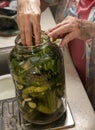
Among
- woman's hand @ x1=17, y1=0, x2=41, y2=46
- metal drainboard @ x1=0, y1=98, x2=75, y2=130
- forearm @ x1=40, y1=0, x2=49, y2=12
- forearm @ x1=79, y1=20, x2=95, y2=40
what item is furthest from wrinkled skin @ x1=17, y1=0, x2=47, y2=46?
forearm @ x1=40, y1=0, x2=49, y2=12

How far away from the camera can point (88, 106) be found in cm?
81

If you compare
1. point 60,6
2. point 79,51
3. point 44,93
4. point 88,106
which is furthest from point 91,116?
point 60,6

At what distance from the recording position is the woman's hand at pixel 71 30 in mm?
701

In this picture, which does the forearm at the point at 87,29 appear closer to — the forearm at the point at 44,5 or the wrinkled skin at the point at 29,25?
the wrinkled skin at the point at 29,25

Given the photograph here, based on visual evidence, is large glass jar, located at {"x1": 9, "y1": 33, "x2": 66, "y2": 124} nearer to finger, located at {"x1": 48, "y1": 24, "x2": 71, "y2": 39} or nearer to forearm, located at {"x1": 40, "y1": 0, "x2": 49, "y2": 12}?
finger, located at {"x1": 48, "y1": 24, "x2": 71, "y2": 39}

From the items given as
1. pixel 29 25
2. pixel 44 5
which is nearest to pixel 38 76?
pixel 29 25

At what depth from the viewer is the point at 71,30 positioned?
0.71 metres

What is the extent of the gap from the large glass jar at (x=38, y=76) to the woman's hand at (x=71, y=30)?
29mm

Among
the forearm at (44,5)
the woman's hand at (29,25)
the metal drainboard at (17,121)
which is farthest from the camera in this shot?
the forearm at (44,5)

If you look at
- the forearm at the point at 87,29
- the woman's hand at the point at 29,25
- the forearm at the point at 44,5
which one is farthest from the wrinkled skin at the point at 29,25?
the forearm at the point at 44,5

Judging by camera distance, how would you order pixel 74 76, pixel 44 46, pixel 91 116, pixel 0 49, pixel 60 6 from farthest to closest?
pixel 60 6
pixel 0 49
pixel 74 76
pixel 91 116
pixel 44 46

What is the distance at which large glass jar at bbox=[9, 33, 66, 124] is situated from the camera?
2.19 ft

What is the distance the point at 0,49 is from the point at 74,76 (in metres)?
0.34

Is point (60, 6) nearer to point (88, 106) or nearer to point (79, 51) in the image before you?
point (79, 51)
